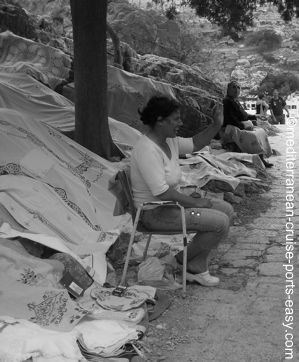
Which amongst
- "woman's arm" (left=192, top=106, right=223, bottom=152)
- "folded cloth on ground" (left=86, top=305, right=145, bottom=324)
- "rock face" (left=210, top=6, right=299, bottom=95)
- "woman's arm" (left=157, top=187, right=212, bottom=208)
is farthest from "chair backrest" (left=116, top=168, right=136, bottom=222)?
"rock face" (left=210, top=6, right=299, bottom=95)

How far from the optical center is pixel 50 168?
5578mm

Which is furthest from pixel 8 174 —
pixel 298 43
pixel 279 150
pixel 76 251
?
pixel 298 43

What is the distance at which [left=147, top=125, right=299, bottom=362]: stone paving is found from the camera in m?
3.20

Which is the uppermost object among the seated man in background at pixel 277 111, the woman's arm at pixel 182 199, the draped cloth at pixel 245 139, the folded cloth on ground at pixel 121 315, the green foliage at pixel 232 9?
the green foliage at pixel 232 9

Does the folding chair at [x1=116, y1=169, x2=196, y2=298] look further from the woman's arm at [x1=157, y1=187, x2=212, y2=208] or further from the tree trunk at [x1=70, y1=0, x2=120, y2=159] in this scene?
the tree trunk at [x1=70, y1=0, x2=120, y2=159]

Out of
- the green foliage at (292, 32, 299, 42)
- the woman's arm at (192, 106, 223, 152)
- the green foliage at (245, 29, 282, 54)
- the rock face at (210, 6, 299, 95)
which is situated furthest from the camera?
the green foliage at (292, 32, 299, 42)

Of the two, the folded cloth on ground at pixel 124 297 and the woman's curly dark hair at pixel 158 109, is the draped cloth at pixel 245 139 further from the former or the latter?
the folded cloth on ground at pixel 124 297

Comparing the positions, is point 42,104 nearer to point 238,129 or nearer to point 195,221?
point 238,129

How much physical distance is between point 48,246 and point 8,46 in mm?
6256

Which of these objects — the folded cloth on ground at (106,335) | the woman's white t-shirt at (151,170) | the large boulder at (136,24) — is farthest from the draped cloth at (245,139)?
the large boulder at (136,24)

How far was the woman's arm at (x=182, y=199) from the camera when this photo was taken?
13.2 ft

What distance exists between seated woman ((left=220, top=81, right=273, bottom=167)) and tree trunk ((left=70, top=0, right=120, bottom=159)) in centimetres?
323

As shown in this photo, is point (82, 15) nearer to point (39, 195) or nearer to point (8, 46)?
point (39, 195)

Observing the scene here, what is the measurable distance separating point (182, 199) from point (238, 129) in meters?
5.87
